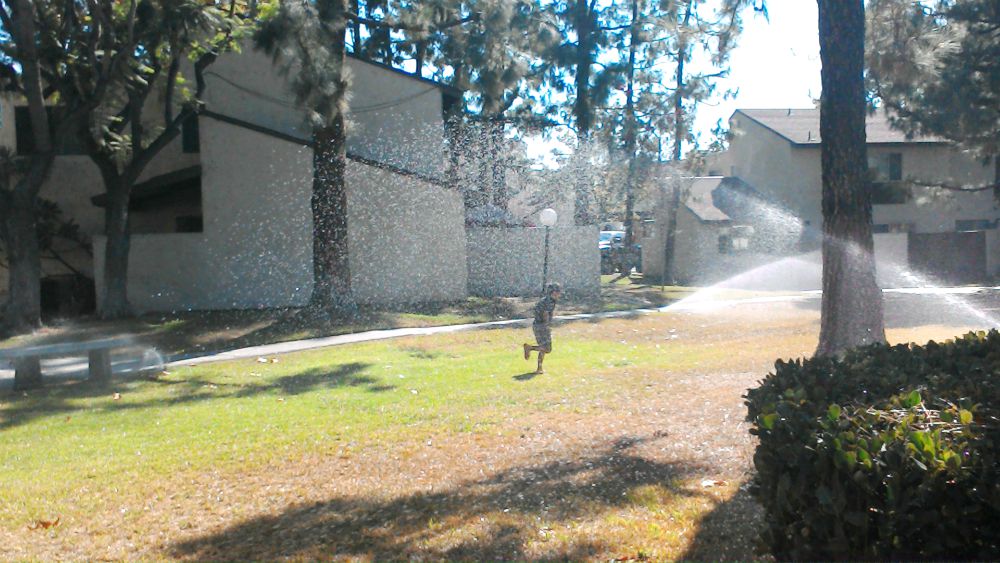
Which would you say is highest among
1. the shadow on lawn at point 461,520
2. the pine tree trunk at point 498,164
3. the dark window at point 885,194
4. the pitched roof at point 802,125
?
the pitched roof at point 802,125

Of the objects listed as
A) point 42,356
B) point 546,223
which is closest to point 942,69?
point 546,223

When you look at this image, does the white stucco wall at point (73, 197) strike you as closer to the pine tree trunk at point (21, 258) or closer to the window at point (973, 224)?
the pine tree trunk at point (21, 258)

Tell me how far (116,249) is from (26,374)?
776 centimetres

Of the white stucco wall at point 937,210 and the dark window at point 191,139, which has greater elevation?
the dark window at point 191,139

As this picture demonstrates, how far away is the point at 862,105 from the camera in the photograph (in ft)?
26.8

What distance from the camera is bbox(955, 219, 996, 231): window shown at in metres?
34.5

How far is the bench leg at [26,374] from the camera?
12.4 m

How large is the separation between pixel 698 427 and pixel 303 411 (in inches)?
171

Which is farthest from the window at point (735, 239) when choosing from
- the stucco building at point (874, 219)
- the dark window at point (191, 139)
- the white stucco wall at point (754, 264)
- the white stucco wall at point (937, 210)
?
the dark window at point (191, 139)

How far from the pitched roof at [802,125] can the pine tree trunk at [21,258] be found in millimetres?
25733

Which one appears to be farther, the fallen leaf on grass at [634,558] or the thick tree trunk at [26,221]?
the thick tree trunk at [26,221]

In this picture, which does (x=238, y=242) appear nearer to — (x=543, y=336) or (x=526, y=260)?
(x=526, y=260)

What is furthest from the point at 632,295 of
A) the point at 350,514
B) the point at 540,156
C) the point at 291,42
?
the point at 350,514

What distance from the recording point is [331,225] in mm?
19172
